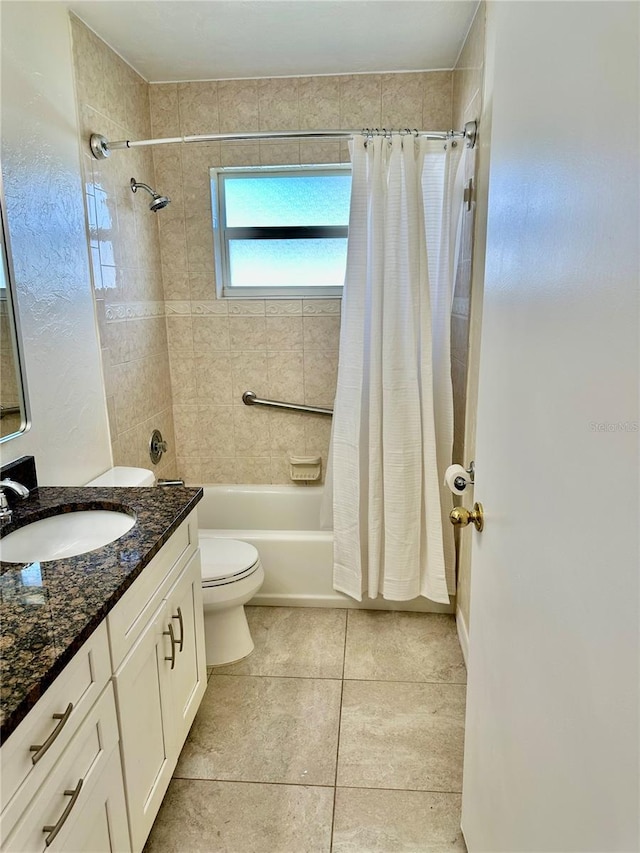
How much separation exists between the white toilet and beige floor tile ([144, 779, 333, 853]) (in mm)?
575

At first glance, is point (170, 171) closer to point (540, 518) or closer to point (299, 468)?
point (299, 468)

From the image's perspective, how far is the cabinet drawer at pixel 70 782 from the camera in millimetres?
840

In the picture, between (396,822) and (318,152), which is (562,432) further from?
(318,152)

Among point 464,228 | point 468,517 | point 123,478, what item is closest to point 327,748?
point 468,517

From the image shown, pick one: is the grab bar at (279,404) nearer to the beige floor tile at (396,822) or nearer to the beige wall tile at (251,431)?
the beige wall tile at (251,431)

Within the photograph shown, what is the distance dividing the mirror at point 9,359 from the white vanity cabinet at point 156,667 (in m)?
0.62

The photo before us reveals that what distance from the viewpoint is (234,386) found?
9.83 ft

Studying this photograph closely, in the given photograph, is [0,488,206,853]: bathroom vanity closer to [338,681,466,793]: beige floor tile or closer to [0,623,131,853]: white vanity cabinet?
[0,623,131,853]: white vanity cabinet

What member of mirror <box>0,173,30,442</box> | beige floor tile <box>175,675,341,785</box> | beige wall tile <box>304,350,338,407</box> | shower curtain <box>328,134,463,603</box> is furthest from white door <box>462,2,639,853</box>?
beige wall tile <box>304,350,338,407</box>

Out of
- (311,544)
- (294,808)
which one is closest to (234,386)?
(311,544)

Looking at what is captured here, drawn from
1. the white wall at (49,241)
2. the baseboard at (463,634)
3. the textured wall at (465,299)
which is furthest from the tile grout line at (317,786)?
the white wall at (49,241)

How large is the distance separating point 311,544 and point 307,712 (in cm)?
77

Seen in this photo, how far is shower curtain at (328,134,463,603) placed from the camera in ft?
7.23

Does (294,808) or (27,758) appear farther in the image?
(294,808)
